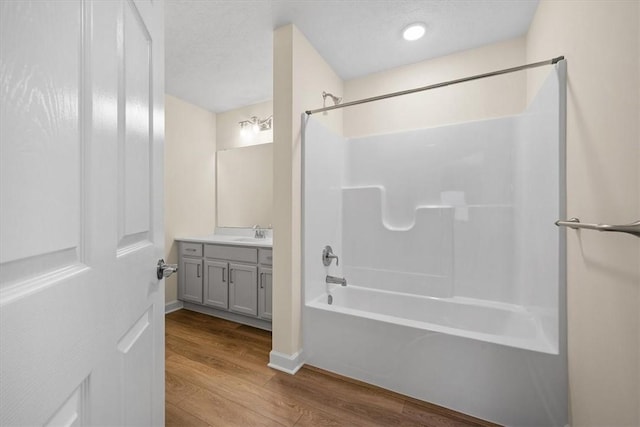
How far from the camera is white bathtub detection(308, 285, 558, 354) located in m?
1.48

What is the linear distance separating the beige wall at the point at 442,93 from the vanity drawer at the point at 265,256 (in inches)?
55.1

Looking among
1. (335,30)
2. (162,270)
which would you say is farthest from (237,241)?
(335,30)

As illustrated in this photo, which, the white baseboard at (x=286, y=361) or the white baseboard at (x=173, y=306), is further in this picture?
the white baseboard at (x=173, y=306)

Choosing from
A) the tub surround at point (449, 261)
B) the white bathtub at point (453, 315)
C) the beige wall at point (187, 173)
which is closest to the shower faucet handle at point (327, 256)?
the tub surround at point (449, 261)

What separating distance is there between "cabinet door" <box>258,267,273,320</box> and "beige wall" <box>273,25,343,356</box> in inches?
23.0

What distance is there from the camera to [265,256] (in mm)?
2537

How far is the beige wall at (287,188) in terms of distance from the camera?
6.20ft

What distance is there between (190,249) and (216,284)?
1.74 feet

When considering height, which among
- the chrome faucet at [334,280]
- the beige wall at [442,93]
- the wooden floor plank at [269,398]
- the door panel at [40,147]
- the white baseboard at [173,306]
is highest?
the beige wall at [442,93]

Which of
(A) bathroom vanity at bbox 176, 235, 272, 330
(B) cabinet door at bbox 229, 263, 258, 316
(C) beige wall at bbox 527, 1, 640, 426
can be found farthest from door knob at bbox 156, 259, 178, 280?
(B) cabinet door at bbox 229, 263, 258, 316

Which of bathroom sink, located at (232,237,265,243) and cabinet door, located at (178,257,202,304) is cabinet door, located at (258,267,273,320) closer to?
bathroom sink, located at (232,237,265,243)

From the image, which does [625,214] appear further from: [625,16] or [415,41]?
[415,41]

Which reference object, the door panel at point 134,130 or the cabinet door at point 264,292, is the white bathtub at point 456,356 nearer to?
the cabinet door at point 264,292

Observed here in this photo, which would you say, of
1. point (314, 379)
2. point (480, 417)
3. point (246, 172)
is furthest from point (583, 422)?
point (246, 172)
